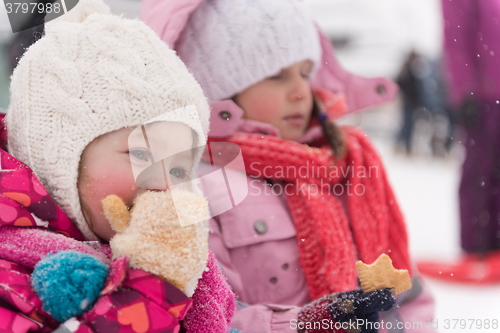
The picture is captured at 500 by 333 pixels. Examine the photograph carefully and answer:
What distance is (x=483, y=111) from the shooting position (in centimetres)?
164

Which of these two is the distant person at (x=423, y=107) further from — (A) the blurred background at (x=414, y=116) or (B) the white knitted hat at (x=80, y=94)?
(B) the white knitted hat at (x=80, y=94)

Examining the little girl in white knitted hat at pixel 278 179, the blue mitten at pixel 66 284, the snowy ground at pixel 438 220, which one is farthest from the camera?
the snowy ground at pixel 438 220

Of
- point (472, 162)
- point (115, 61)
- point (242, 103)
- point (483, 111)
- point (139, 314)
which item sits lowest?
point (472, 162)

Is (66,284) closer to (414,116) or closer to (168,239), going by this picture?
(168,239)

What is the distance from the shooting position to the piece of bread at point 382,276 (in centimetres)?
56

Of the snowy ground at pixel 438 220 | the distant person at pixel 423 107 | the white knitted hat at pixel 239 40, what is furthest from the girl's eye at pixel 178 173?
the distant person at pixel 423 107

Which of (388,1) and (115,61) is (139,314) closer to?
(115,61)

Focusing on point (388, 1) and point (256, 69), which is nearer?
point (256, 69)

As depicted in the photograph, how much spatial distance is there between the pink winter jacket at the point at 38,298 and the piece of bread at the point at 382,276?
0.59 feet

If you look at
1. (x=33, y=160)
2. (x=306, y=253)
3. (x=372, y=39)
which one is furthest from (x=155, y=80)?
(x=372, y=39)

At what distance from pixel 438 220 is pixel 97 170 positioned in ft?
3.50

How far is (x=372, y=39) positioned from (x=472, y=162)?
83cm

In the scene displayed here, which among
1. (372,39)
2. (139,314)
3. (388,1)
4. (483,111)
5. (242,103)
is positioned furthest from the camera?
(372,39)

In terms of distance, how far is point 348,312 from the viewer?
569 millimetres
